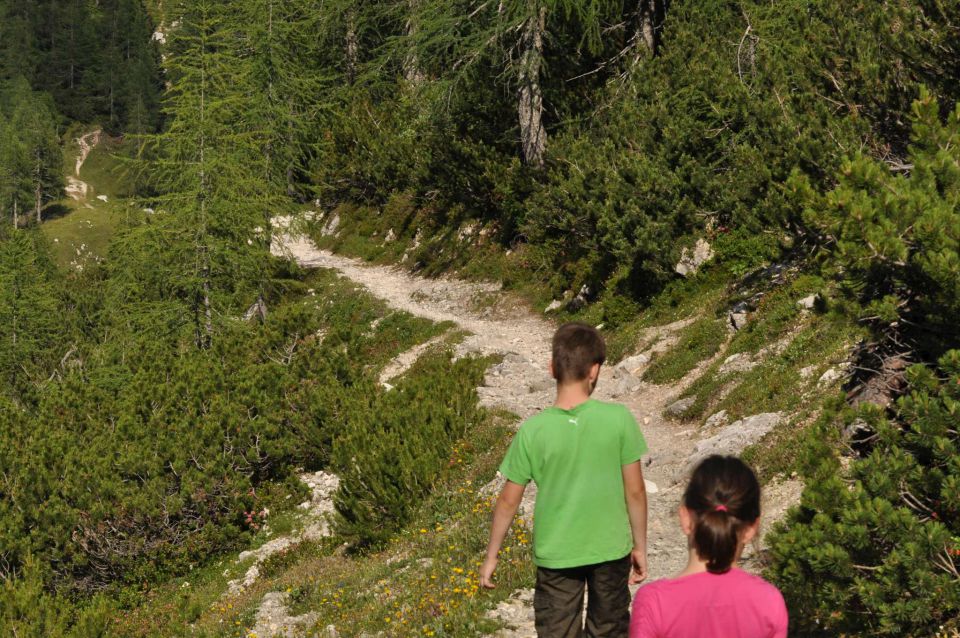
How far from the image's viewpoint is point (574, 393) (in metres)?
3.81

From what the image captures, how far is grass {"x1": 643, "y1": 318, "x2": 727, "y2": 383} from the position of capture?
47.2 feet

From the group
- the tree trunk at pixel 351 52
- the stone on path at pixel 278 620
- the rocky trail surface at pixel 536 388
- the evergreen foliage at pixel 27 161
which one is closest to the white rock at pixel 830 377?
the rocky trail surface at pixel 536 388

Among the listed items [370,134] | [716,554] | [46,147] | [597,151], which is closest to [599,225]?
[597,151]

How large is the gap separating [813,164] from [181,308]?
18116 millimetres

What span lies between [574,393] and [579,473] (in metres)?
0.39

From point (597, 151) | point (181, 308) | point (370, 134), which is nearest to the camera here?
point (597, 151)

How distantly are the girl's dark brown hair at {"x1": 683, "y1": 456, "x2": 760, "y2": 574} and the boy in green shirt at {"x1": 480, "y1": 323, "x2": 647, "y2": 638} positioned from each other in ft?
3.57

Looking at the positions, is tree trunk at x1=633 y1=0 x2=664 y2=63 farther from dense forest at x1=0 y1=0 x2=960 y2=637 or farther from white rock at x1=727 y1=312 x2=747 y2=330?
white rock at x1=727 y1=312 x2=747 y2=330

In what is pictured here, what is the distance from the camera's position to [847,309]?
19.2 feet

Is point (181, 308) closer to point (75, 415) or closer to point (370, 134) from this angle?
point (75, 415)

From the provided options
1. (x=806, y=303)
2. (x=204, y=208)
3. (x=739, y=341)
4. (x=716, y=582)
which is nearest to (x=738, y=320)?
(x=739, y=341)

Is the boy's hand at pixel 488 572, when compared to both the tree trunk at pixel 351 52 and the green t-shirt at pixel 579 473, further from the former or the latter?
the tree trunk at pixel 351 52

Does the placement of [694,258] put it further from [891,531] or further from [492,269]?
[891,531]

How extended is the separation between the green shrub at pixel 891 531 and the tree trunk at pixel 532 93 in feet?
61.7
